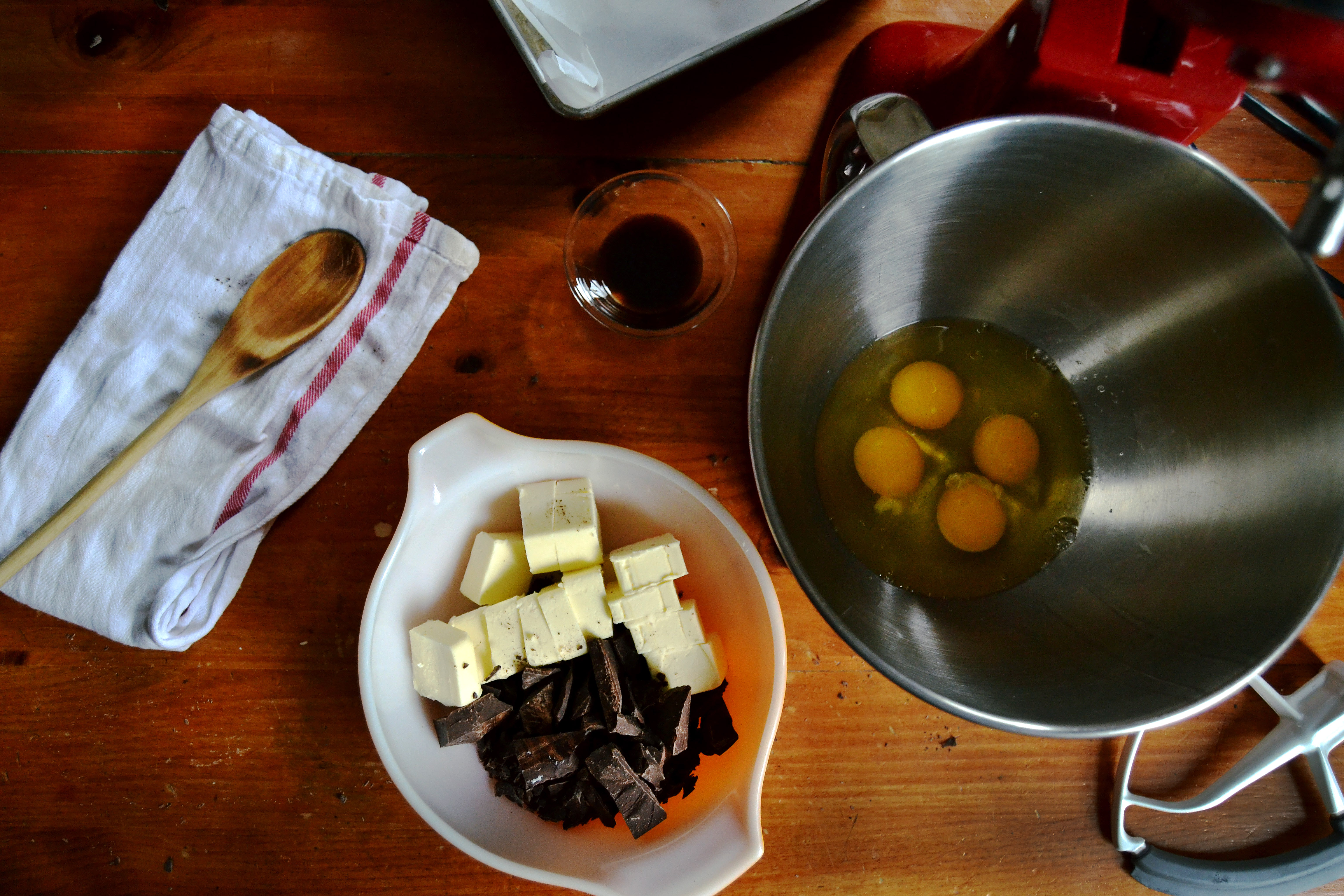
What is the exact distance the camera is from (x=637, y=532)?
38.8 inches

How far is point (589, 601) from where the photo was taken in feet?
3.01

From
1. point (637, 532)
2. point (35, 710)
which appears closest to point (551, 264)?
point (637, 532)

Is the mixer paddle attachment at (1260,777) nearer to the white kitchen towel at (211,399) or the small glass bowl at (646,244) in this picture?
the small glass bowl at (646,244)

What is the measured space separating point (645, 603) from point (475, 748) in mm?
309

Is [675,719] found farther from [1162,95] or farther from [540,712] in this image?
[1162,95]

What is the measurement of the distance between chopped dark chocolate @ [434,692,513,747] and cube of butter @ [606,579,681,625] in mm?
187

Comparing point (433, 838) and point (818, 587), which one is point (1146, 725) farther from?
point (433, 838)

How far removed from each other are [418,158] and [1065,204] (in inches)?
34.0

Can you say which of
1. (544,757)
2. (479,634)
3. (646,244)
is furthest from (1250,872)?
(646,244)

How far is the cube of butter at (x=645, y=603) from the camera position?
0.90 meters

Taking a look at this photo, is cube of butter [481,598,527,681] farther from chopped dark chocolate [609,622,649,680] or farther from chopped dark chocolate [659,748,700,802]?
chopped dark chocolate [659,748,700,802]

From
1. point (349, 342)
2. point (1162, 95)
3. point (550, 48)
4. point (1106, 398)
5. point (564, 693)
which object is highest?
point (1162, 95)

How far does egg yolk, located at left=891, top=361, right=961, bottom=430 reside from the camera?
1.03 m

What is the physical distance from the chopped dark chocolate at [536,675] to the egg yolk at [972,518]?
0.56 meters
